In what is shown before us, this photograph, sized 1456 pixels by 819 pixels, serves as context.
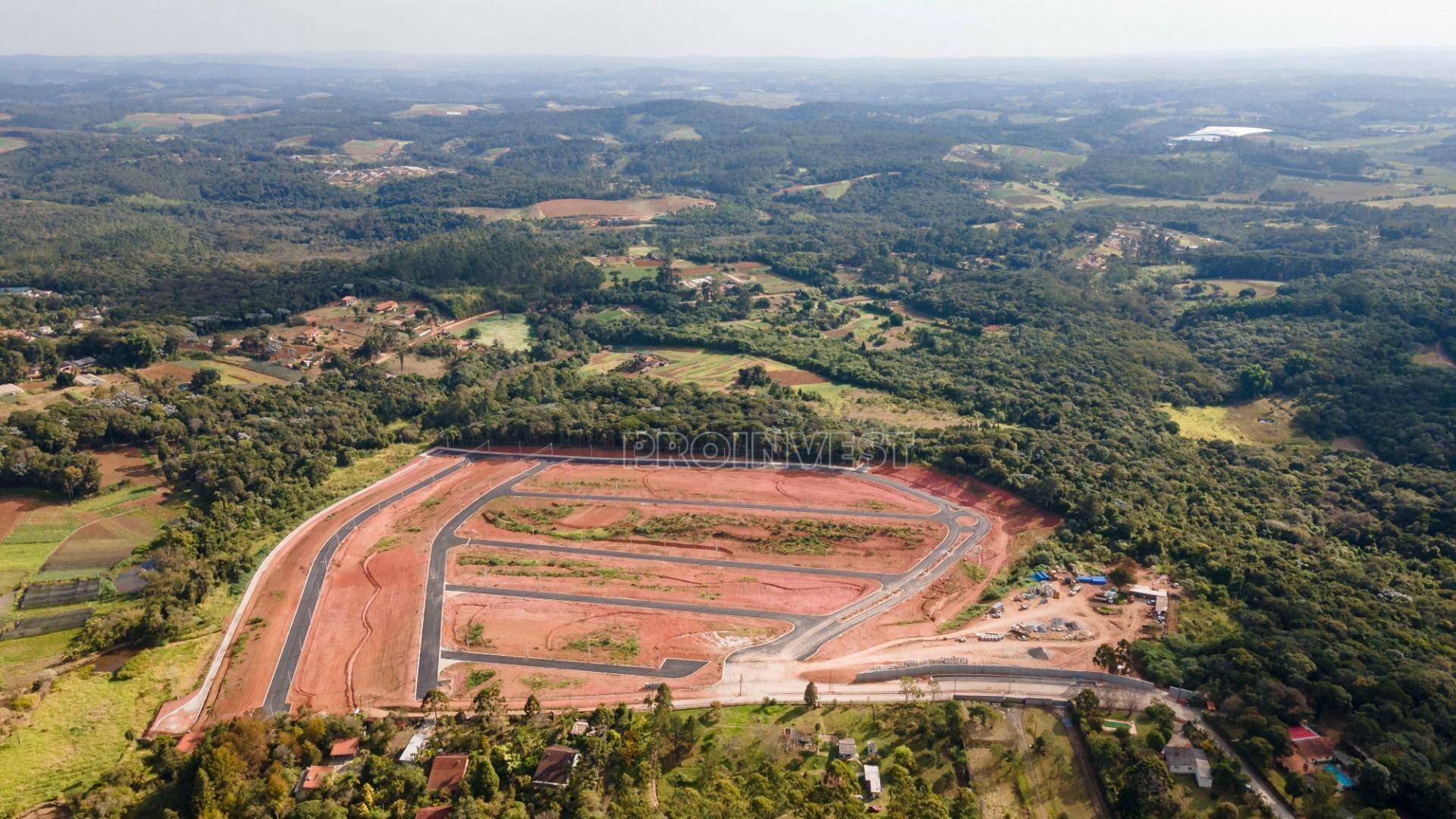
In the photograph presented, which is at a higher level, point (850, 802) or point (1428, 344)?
point (1428, 344)

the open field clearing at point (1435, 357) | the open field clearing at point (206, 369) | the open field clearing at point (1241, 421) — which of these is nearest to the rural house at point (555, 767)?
the open field clearing at point (206, 369)

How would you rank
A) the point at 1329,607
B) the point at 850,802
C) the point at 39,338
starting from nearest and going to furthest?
the point at 850,802 → the point at 1329,607 → the point at 39,338

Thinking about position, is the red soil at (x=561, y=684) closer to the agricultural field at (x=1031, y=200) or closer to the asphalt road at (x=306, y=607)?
the asphalt road at (x=306, y=607)

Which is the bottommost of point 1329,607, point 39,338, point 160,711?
point 160,711

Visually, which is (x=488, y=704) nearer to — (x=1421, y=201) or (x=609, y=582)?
(x=609, y=582)

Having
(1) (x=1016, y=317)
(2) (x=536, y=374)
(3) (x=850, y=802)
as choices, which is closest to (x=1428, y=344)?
(1) (x=1016, y=317)

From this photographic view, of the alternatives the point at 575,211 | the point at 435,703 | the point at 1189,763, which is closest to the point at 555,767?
the point at 435,703

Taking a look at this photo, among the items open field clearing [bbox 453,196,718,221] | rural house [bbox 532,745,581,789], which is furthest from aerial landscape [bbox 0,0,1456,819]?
open field clearing [bbox 453,196,718,221]

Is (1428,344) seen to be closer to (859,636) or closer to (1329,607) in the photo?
(1329,607)
